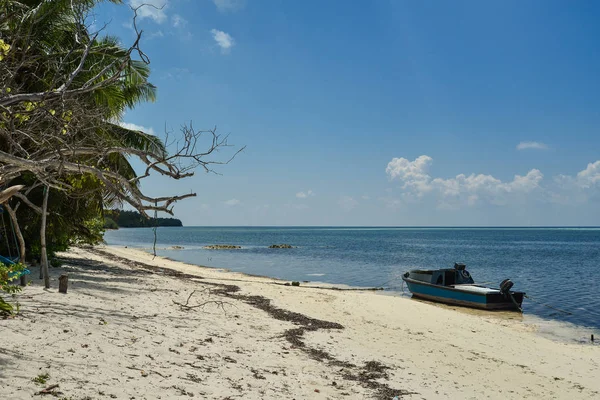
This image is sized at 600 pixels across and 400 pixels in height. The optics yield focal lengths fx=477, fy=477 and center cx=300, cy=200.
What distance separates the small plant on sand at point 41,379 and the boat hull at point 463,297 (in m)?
17.2

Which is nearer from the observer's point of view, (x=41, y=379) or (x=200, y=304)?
(x=41, y=379)

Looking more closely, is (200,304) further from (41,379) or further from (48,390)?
(48,390)

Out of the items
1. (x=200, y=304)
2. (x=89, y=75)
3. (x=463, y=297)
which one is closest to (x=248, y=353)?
(x=200, y=304)

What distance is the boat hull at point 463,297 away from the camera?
18.9 meters

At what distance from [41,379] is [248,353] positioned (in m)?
3.37

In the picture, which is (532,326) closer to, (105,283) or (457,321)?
(457,321)

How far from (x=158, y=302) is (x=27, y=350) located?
514 centimetres

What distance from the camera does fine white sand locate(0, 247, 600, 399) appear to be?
5535 mm

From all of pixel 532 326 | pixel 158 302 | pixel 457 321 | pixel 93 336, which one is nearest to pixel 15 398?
pixel 93 336

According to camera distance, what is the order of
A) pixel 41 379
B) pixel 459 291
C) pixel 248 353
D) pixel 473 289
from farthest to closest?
1. pixel 459 291
2. pixel 473 289
3. pixel 248 353
4. pixel 41 379

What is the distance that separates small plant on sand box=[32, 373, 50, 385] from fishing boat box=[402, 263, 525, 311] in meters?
17.2

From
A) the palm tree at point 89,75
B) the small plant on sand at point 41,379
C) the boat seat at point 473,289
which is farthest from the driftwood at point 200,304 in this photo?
the boat seat at point 473,289

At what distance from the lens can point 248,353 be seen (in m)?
7.59

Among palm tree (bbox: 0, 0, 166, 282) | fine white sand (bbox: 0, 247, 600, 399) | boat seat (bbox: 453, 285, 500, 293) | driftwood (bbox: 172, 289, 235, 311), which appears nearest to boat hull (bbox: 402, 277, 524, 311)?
boat seat (bbox: 453, 285, 500, 293)
